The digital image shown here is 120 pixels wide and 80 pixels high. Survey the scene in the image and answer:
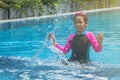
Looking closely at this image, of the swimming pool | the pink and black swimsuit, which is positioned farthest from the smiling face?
the swimming pool

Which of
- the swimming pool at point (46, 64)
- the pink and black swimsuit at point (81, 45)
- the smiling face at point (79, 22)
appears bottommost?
the swimming pool at point (46, 64)

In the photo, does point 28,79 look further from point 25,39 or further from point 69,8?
point 69,8

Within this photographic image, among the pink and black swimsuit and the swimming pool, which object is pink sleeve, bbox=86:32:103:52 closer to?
the pink and black swimsuit

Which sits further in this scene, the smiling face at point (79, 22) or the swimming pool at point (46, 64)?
the smiling face at point (79, 22)

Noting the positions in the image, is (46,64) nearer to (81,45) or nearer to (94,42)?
(81,45)

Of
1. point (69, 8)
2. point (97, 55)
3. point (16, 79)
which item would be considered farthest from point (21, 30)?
point (69, 8)

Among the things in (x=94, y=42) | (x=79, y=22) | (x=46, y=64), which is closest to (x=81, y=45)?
(x=94, y=42)

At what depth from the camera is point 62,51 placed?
6.83 meters

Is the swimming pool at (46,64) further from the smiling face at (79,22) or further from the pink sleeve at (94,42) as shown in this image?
the smiling face at (79,22)

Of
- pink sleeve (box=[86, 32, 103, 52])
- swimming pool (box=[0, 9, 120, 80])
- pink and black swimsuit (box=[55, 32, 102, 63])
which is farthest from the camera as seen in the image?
pink and black swimsuit (box=[55, 32, 102, 63])

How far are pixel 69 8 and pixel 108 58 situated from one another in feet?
60.5

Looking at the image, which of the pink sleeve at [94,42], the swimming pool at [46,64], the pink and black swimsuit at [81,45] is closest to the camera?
the swimming pool at [46,64]

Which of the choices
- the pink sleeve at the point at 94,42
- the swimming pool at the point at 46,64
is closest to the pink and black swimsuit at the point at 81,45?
the pink sleeve at the point at 94,42

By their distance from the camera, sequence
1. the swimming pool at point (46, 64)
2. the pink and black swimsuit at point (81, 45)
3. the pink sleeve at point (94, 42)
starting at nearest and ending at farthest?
the swimming pool at point (46, 64) → the pink sleeve at point (94, 42) → the pink and black swimsuit at point (81, 45)
